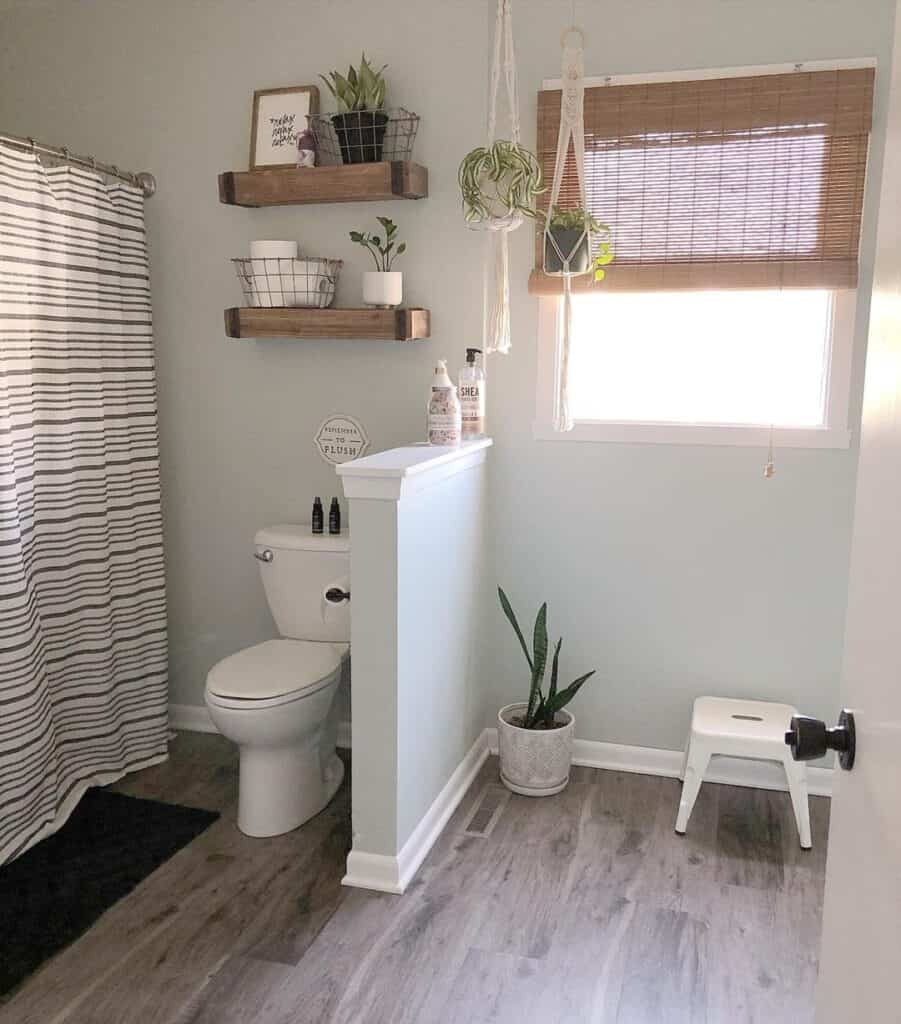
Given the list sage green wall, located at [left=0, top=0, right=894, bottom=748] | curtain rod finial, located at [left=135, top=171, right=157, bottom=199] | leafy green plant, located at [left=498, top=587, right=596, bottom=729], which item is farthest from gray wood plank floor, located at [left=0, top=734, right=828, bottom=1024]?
curtain rod finial, located at [left=135, top=171, right=157, bottom=199]

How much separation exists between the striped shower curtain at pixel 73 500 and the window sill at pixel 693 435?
1309mm

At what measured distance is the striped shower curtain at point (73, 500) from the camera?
2520 mm

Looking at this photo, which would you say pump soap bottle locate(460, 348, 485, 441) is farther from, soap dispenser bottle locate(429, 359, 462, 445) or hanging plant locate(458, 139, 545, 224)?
hanging plant locate(458, 139, 545, 224)

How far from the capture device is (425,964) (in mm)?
2129

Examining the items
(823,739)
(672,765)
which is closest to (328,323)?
(672,765)

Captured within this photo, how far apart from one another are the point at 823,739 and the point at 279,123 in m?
2.57

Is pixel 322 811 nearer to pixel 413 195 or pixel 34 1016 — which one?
pixel 34 1016

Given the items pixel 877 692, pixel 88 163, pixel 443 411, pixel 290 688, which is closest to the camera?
pixel 877 692

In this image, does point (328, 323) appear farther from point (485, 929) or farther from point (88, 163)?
point (485, 929)

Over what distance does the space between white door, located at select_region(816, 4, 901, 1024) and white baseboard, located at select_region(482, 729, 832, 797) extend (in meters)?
1.86

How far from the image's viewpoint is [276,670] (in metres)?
2.71

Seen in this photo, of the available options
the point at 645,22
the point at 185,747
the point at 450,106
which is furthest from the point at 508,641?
the point at 645,22

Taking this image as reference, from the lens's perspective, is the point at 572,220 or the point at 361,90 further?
the point at 361,90

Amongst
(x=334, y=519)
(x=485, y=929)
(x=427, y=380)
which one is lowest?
(x=485, y=929)
